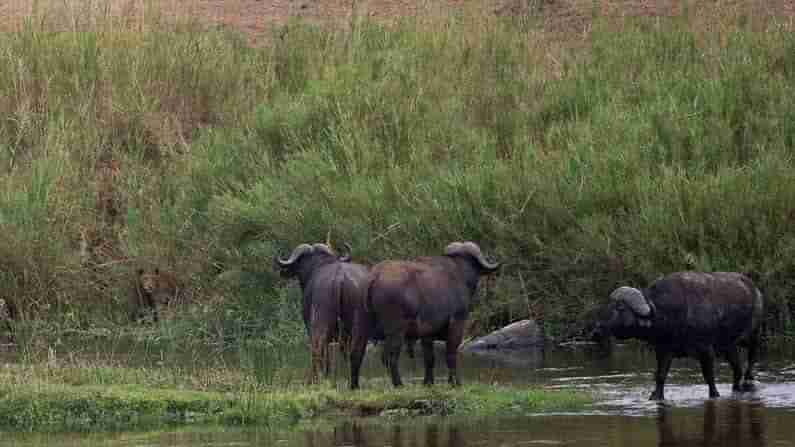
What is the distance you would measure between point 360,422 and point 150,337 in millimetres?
6502

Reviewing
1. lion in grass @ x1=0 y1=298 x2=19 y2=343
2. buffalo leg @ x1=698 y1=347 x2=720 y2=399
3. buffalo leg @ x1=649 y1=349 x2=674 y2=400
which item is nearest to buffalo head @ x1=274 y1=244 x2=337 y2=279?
buffalo leg @ x1=649 y1=349 x2=674 y2=400

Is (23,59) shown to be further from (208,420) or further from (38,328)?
(208,420)

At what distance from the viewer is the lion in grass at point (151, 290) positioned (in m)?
20.4

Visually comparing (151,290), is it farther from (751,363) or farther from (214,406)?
(751,363)

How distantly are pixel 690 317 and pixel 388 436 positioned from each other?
332cm

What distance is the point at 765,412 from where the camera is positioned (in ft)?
43.8

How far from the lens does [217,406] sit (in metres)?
13.4

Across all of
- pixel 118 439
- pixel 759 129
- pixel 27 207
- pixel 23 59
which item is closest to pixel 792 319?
pixel 759 129

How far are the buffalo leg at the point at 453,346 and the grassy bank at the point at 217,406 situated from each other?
49 cm

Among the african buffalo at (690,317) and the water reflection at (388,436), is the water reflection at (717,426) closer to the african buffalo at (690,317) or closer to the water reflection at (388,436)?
the african buffalo at (690,317)

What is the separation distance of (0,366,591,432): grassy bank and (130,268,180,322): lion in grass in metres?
6.57

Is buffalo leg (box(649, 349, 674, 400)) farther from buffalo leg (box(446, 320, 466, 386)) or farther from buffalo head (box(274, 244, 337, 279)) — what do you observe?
buffalo head (box(274, 244, 337, 279))

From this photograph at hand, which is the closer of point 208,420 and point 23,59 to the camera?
point 208,420

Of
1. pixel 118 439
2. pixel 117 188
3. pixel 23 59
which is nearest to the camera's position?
pixel 118 439
